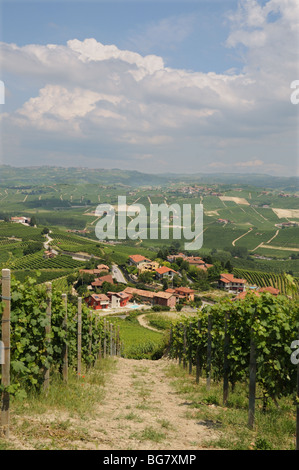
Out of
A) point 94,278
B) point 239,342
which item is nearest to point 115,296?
point 94,278

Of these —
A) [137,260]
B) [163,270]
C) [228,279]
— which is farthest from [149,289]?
[228,279]

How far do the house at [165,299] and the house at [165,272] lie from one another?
1607 cm

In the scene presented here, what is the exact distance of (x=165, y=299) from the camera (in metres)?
59.3

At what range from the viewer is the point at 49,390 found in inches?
207

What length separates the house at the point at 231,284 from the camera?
66938mm

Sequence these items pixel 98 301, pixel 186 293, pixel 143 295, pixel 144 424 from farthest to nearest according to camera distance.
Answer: pixel 186 293 → pixel 143 295 → pixel 98 301 → pixel 144 424

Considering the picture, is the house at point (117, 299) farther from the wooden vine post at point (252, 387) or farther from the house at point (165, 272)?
the wooden vine post at point (252, 387)

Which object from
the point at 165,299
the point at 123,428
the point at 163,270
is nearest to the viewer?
the point at 123,428

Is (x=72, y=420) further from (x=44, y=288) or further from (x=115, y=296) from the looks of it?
(x=115, y=296)

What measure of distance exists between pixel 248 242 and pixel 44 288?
116 metres

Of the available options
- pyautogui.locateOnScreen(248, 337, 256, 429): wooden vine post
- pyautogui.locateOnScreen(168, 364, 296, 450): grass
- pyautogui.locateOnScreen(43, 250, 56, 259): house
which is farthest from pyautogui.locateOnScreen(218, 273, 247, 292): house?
pyautogui.locateOnScreen(248, 337, 256, 429): wooden vine post

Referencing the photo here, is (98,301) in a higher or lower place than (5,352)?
lower

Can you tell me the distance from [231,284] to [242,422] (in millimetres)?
65788

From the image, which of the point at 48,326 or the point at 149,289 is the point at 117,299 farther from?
the point at 48,326
